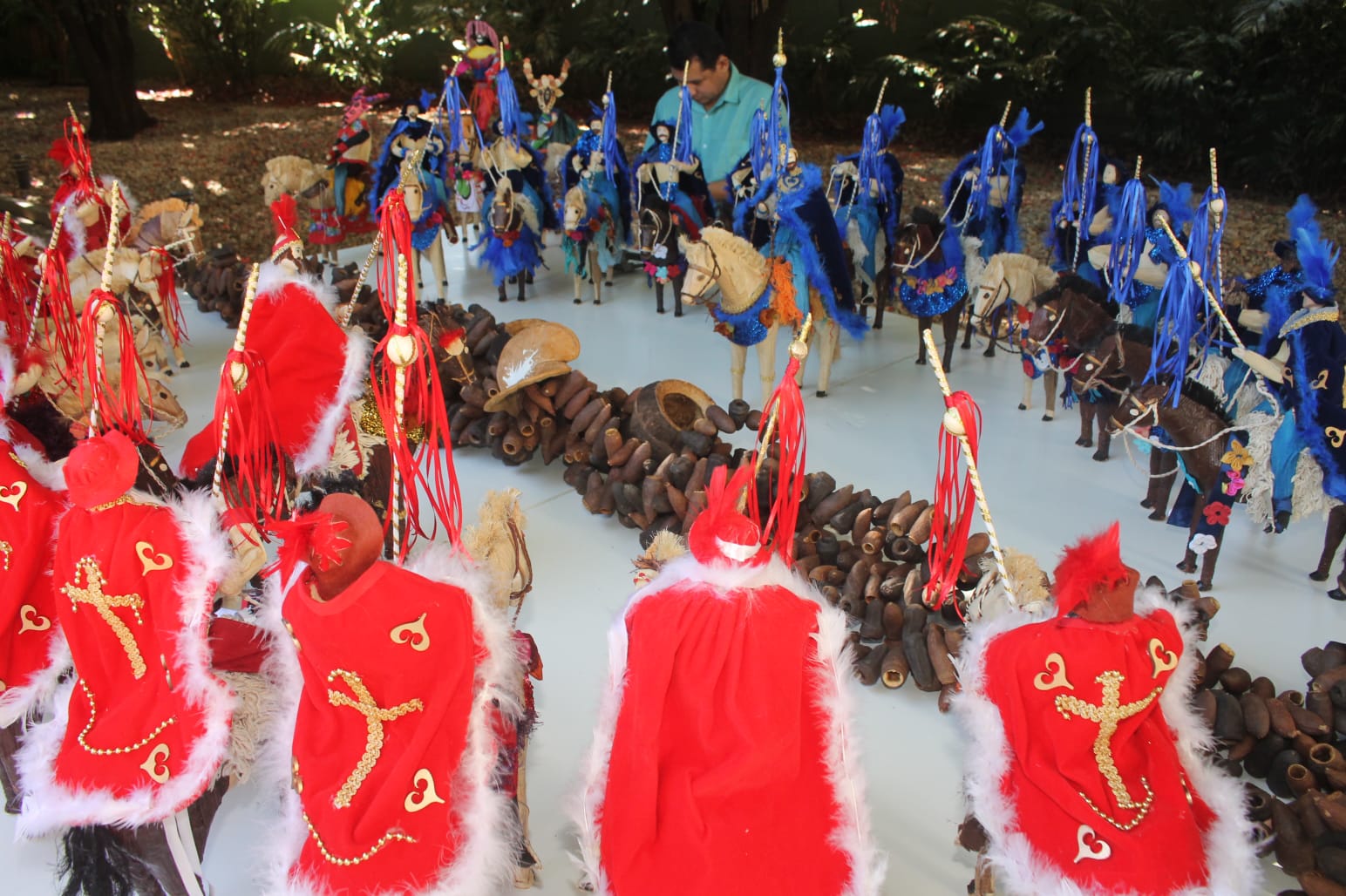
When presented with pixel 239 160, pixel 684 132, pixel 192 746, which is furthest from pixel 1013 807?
pixel 239 160

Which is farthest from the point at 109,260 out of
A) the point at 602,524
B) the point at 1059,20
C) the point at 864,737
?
the point at 1059,20

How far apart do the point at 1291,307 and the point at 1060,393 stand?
1.68 metres

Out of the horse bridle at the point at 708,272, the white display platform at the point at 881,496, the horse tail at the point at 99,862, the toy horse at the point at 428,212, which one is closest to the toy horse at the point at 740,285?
the horse bridle at the point at 708,272

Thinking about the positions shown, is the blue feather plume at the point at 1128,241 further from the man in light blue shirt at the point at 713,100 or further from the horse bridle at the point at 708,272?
the man in light blue shirt at the point at 713,100

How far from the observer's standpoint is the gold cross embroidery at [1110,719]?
5.70 feet

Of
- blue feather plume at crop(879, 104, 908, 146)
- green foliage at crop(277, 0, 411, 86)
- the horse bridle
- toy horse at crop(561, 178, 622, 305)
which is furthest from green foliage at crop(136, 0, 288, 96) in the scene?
the horse bridle

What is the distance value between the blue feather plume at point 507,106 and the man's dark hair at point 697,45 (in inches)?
38.7

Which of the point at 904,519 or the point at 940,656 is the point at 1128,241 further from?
the point at 940,656

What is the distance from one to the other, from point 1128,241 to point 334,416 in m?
3.02

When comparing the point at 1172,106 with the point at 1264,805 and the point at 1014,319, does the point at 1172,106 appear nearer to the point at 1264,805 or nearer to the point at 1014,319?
the point at 1014,319

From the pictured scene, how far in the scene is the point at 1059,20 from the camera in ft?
29.0

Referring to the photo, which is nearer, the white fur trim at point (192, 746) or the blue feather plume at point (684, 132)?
the white fur trim at point (192, 746)

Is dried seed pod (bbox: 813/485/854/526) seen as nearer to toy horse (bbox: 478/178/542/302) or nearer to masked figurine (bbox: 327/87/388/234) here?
toy horse (bbox: 478/178/542/302)

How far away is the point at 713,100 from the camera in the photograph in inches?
211
